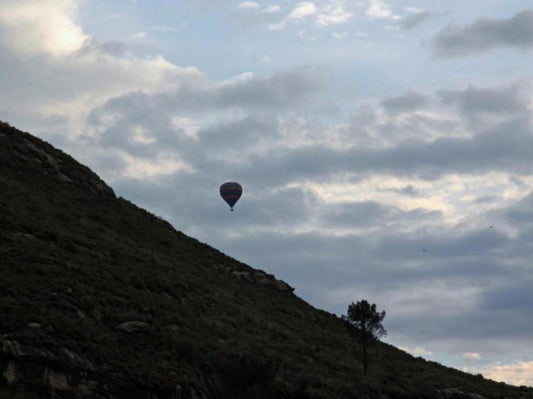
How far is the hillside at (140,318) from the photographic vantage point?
32188 millimetres

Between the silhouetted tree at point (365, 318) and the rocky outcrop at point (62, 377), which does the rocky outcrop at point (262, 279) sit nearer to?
the silhouetted tree at point (365, 318)

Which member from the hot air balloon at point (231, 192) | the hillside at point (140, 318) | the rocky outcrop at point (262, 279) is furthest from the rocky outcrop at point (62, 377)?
the hot air balloon at point (231, 192)

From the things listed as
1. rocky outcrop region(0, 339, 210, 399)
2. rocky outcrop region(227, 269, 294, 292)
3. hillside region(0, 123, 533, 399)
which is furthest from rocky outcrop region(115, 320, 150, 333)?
rocky outcrop region(227, 269, 294, 292)

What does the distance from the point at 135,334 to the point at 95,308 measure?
2.69 metres

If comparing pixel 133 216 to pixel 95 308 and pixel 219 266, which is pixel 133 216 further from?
pixel 95 308

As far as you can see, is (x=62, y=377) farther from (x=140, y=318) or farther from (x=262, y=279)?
(x=262, y=279)

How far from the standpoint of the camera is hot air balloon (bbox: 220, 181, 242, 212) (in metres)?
95.9

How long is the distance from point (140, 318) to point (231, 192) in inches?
2177

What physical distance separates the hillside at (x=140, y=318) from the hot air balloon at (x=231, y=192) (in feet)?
45.1

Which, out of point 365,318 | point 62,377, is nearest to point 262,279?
point 365,318

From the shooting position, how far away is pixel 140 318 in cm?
4134

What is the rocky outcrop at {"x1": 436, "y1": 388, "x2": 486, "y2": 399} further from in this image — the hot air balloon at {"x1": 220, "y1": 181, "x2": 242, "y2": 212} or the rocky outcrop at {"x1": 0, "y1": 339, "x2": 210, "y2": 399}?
the hot air balloon at {"x1": 220, "y1": 181, "x2": 242, "y2": 212}

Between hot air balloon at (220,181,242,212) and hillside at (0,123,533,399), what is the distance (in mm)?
13739

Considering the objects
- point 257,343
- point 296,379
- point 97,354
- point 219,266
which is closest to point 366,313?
point 257,343
